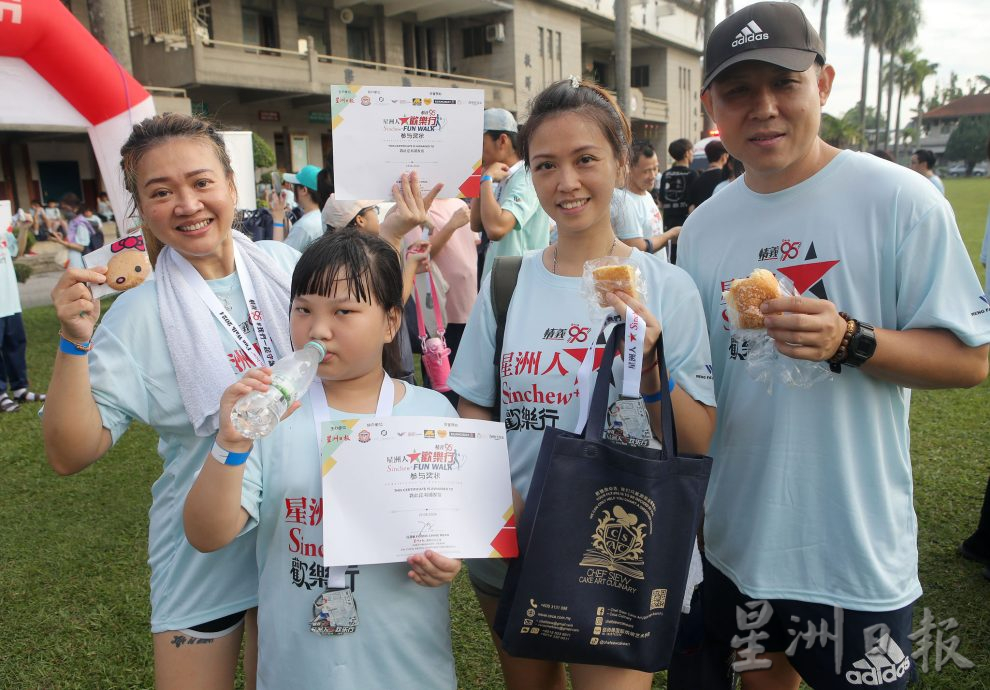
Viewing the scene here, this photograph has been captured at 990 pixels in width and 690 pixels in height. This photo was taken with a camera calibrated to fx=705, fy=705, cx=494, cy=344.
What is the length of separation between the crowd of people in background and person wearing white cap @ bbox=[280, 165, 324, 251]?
2.93 m

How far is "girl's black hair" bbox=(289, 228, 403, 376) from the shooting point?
1781 mm

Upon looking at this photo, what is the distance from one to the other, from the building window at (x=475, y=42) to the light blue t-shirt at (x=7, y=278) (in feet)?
90.3

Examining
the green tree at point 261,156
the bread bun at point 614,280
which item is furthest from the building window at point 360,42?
the bread bun at point 614,280

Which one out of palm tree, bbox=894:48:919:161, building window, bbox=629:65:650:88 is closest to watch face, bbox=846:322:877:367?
building window, bbox=629:65:650:88

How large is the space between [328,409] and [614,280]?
2.58 ft

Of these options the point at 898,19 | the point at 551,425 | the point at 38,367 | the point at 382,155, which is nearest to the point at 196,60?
the point at 38,367

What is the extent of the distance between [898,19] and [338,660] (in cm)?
6792

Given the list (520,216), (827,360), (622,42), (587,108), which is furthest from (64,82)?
(622,42)

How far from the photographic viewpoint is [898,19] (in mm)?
55438

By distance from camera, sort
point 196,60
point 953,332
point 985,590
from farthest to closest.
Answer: point 196,60 < point 985,590 < point 953,332

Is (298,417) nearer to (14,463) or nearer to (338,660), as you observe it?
(338,660)

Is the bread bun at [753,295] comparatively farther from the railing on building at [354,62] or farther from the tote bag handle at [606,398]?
the railing on building at [354,62]

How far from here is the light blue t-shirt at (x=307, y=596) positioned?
172 centimetres

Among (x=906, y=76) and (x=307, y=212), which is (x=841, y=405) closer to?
(x=307, y=212)
